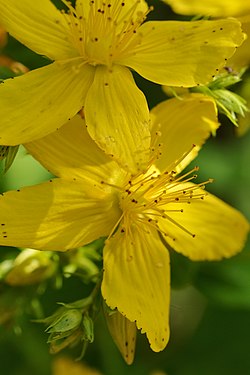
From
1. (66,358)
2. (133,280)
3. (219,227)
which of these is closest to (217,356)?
(66,358)

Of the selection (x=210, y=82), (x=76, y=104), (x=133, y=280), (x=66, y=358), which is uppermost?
(x=210, y=82)

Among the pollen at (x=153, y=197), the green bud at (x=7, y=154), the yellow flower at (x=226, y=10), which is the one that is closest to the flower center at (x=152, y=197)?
the pollen at (x=153, y=197)

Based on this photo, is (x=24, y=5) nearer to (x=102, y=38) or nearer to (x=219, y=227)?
(x=102, y=38)

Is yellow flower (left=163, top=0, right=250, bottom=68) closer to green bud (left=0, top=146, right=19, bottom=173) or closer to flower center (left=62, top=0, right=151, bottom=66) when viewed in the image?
flower center (left=62, top=0, right=151, bottom=66)

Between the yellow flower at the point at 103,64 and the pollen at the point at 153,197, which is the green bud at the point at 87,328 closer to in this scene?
the pollen at the point at 153,197

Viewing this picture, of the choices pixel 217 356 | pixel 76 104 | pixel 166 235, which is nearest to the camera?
pixel 76 104

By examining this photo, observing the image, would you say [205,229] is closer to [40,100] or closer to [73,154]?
[73,154]
